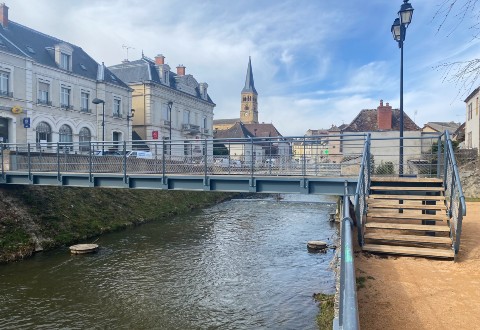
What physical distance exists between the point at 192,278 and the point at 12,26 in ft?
97.6

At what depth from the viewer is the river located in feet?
31.4

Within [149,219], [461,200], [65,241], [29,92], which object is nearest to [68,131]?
[29,92]

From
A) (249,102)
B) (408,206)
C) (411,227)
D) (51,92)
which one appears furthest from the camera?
(249,102)

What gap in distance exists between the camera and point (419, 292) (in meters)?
6.05

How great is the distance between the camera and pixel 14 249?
15.0 m

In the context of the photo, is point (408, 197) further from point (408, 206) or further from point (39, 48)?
point (39, 48)

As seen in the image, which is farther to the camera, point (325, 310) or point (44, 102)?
point (44, 102)

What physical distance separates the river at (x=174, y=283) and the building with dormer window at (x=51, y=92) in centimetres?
1212

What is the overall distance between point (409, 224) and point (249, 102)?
346 ft

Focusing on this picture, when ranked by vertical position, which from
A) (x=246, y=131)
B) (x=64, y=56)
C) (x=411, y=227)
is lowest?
(x=411, y=227)

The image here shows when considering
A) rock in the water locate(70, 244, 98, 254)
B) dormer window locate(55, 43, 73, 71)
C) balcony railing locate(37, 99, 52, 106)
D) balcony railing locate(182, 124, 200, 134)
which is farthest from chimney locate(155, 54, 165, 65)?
rock in the water locate(70, 244, 98, 254)

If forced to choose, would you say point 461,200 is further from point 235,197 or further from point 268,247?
point 235,197

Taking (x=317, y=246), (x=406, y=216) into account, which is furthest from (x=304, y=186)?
(x=317, y=246)

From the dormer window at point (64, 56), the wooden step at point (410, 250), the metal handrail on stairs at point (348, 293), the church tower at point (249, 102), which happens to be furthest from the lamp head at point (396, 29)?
the church tower at point (249, 102)
